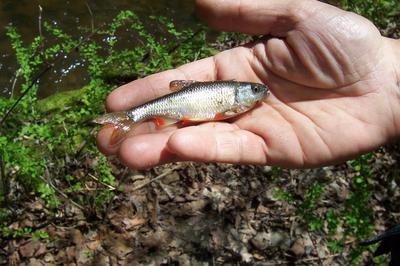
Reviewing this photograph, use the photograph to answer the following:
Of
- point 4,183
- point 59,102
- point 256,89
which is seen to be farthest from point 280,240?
point 59,102

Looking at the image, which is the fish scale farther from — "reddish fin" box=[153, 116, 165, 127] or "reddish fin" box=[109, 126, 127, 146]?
"reddish fin" box=[109, 126, 127, 146]

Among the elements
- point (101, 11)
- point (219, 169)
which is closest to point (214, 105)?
point (219, 169)

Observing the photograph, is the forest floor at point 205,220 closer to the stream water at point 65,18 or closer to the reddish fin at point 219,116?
the reddish fin at point 219,116

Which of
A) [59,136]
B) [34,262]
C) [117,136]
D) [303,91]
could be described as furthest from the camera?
[59,136]

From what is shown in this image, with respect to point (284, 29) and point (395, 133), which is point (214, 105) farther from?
point (395, 133)

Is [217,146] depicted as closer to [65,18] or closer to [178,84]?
[178,84]

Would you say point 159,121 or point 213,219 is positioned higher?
point 159,121

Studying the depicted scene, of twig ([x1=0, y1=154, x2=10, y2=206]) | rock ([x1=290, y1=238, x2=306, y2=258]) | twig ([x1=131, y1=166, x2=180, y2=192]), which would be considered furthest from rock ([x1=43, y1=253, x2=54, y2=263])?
rock ([x1=290, y1=238, x2=306, y2=258])

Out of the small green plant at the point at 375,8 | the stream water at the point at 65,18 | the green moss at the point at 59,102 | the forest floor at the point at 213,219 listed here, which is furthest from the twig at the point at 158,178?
the small green plant at the point at 375,8
